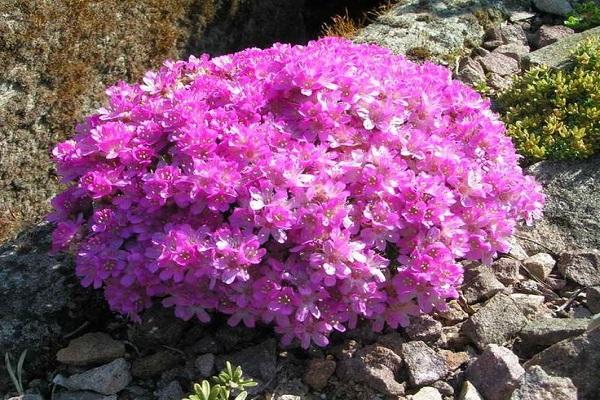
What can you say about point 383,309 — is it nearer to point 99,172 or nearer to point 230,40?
point 99,172

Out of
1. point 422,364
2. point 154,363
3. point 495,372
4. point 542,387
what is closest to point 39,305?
point 154,363

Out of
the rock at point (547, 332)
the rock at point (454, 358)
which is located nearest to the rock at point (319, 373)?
the rock at point (454, 358)

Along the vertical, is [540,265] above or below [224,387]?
below

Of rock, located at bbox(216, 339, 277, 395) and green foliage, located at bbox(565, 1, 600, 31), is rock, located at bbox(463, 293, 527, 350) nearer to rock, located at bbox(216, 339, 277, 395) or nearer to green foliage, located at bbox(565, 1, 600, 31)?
rock, located at bbox(216, 339, 277, 395)

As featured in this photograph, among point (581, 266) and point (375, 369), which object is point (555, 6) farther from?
point (375, 369)

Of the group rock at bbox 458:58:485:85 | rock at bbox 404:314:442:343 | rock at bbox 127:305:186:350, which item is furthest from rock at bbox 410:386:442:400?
rock at bbox 458:58:485:85

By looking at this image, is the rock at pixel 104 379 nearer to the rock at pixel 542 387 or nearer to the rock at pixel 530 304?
the rock at pixel 542 387
